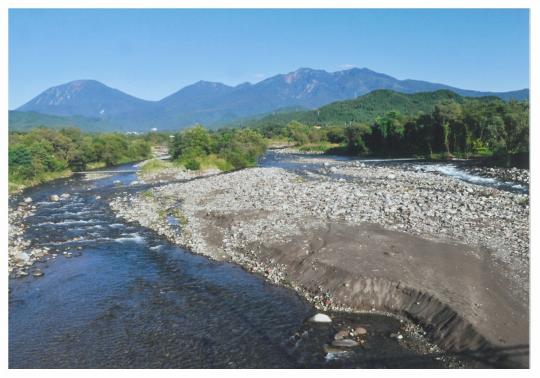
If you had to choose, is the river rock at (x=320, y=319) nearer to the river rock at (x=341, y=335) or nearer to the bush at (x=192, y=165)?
the river rock at (x=341, y=335)

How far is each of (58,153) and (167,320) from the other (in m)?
47.6

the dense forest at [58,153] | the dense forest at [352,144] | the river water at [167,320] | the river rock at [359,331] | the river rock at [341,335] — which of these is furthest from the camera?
the dense forest at [352,144]

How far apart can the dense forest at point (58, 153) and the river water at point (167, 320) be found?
90.4ft

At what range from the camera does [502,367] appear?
29.8 ft

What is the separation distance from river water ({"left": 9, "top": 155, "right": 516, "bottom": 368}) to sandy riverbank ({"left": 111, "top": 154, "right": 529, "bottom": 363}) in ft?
3.11

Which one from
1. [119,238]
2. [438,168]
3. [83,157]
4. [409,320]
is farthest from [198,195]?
[83,157]

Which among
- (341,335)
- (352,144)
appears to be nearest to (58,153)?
(352,144)

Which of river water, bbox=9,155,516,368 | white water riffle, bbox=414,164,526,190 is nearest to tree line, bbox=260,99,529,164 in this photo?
white water riffle, bbox=414,164,526,190

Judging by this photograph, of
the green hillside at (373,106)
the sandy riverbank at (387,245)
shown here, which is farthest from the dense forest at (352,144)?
the green hillside at (373,106)

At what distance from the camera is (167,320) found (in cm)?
1238

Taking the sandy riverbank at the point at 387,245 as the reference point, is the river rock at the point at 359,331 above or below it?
below

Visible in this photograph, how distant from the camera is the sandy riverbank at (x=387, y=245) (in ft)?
37.7

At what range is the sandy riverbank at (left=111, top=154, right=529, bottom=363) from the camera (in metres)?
11.5
